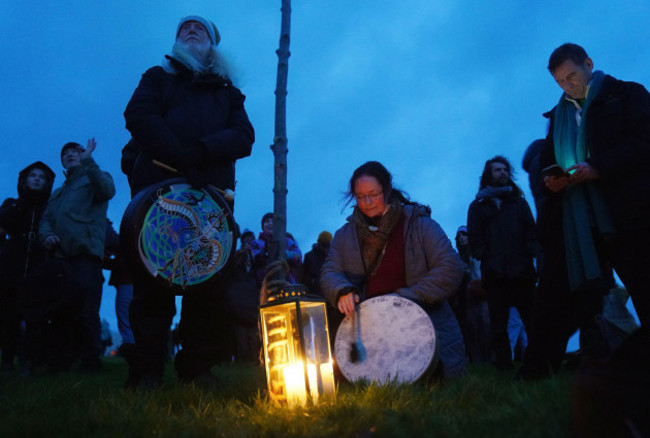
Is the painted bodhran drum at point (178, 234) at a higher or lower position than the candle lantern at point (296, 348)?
higher

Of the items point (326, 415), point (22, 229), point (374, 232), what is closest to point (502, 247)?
point (374, 232)

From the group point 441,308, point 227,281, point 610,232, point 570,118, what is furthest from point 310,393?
point 570,118

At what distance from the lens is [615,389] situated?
Result: 1368mm

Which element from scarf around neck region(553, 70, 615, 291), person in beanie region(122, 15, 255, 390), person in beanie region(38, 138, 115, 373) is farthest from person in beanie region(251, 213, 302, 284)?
scarf around neck region(553, 70, 615, 291)

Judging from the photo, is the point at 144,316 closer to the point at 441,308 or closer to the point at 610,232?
the point at 441,308

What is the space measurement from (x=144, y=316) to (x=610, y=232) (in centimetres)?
277

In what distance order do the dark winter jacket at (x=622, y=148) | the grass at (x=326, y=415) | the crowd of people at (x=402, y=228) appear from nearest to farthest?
the grass at (x=326, y=415) < the dark winter jacket at (x=622, y=148) < the crowd of people at (x=402, y=228)

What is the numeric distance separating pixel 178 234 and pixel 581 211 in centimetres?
238

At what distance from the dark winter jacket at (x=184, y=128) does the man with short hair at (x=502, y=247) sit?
3.03m

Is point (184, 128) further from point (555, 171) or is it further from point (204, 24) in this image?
point (555, 171)

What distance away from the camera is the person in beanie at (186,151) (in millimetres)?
3312

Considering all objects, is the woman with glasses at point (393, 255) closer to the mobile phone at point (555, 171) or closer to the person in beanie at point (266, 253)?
the mobile phone at point (555, 171)

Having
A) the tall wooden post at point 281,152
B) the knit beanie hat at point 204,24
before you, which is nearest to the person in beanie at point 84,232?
the knit beanie hat at point 204,24

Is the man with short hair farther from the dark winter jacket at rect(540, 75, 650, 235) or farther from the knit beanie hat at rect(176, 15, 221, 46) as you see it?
the knit beanie hat at rect(176, 15, 221, 46)
